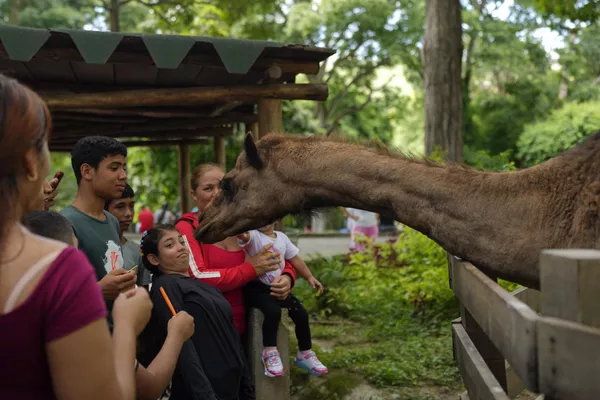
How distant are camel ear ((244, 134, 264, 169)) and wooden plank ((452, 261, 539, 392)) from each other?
5.70 ft

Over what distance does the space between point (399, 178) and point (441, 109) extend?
7.63 meters

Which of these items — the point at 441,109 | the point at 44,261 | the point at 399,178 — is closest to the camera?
the point at 44,261

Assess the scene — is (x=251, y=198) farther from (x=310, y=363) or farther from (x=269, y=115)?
(x=269, y=115)

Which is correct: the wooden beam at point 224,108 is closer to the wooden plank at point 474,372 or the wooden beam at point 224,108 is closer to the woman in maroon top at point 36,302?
the wooden plank at point 474,372

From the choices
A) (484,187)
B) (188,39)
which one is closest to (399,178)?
(484,187)

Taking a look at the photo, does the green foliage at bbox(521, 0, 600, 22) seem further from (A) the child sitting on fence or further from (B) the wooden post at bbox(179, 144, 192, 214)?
(A) the child sitting on fence

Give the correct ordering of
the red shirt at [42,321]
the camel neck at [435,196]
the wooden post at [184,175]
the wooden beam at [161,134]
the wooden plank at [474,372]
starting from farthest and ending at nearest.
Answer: the wooden post at [184,175] → the wooden beam at [161,134] → the camel neck at [435,196] → the wooden plank at [474,372] → the red shirt at [42,321]

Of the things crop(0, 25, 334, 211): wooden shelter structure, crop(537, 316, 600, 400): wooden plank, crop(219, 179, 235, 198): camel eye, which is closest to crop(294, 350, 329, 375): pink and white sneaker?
crop(219, 179, 235, 198): camel eye

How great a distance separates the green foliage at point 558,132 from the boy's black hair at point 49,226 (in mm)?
20742

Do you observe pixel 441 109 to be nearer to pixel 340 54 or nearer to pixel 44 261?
pixel 44 261

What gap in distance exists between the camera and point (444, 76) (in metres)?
10.9

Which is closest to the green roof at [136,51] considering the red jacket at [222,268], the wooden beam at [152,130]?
the red jacket at [222,268]

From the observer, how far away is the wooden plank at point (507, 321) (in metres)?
1.79

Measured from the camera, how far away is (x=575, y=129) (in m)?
21.7
